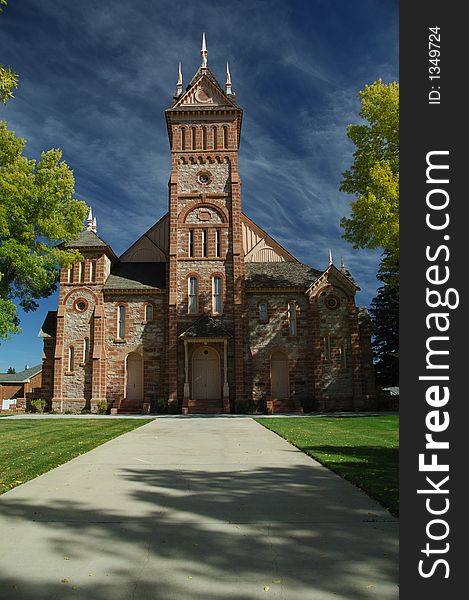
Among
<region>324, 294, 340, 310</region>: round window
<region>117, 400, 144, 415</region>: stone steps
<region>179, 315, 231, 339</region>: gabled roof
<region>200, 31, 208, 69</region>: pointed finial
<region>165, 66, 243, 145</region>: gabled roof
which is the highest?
<region>200, 31, 208, 69</region>: pointed finial

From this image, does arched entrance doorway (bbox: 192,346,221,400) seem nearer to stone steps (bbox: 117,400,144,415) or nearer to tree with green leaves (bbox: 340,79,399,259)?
stone steps (bbox: 117,400,144,415)

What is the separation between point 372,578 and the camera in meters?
3.70

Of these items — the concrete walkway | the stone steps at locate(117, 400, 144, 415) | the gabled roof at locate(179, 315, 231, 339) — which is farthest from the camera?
the stone steps at locate(117, 400, 144, 415)

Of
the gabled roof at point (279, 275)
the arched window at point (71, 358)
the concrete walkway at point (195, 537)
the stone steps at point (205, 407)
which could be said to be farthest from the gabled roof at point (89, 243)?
the concrete walkway at point (195, 537)

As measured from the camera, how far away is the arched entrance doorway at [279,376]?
3003cm

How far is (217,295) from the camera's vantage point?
30.5m

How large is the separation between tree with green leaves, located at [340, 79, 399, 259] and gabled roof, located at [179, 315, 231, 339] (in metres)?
10.2

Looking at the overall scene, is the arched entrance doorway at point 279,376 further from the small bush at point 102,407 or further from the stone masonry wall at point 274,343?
the small bush at point 102,407

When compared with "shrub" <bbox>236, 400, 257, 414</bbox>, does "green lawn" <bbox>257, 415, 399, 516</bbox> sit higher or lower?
higher

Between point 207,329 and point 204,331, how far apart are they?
28 cm

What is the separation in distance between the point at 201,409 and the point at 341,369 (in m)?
8.80

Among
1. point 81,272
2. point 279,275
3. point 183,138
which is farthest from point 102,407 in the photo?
point 183,138

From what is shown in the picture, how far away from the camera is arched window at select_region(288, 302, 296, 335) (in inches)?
1193

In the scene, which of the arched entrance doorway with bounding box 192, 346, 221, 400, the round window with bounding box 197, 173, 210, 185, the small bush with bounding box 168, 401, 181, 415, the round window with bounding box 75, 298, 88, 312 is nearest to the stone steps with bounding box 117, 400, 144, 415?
the small bush with bounding box 168, 401, 181, 415
